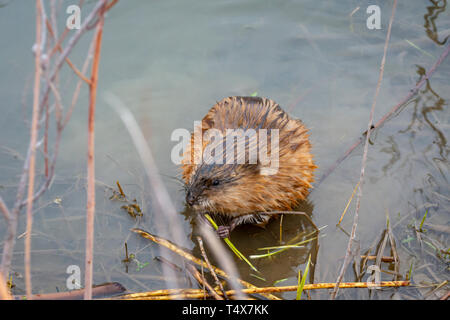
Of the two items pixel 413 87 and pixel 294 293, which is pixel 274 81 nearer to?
pixel 413 87

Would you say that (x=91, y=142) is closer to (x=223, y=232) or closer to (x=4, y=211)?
(x=4, y=211)

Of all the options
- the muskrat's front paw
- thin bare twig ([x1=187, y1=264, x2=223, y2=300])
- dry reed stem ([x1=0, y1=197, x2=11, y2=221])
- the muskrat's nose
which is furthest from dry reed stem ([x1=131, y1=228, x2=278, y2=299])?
dry reed stem ([x1=0, y1=197, x2=11, y2=221])

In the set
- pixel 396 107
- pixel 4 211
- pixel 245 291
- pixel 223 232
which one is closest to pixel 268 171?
pixel 223 232

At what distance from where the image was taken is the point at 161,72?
4.93m

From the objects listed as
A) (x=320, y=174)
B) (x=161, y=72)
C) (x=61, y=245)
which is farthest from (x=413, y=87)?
(x=61, y=245)

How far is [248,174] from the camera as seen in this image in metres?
3.28

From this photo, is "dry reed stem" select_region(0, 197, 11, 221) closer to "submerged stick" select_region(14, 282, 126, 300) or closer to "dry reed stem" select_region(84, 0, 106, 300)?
"dry reed stem" select_region(84, 0, 106, 300)

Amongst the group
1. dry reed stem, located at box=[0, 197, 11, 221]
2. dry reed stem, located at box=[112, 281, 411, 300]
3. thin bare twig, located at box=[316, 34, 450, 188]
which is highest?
thin bare twig, located at box=[316, 34, 450, 188]

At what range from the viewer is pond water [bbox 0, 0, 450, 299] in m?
3.41

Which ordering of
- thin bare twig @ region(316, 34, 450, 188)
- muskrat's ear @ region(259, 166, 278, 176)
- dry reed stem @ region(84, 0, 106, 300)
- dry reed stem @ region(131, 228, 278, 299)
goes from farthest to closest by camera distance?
thin bare twig @ region(316, 34, 450, 188)
muskrat's ear @ region(259, 166, 278, 176)
dry reed stem @ region(131, 228, 278, 299)
dry reed stem @ region(84, 0, 106, 300)

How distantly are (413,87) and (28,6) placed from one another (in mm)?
4274

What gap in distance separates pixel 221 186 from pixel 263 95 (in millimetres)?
1814

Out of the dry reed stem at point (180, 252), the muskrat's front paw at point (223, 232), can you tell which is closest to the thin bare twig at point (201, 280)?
the dry reed stem at point (180, 252)

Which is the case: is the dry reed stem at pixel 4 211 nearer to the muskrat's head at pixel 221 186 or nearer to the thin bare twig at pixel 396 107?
the muskrat's head at pixel 221 186
